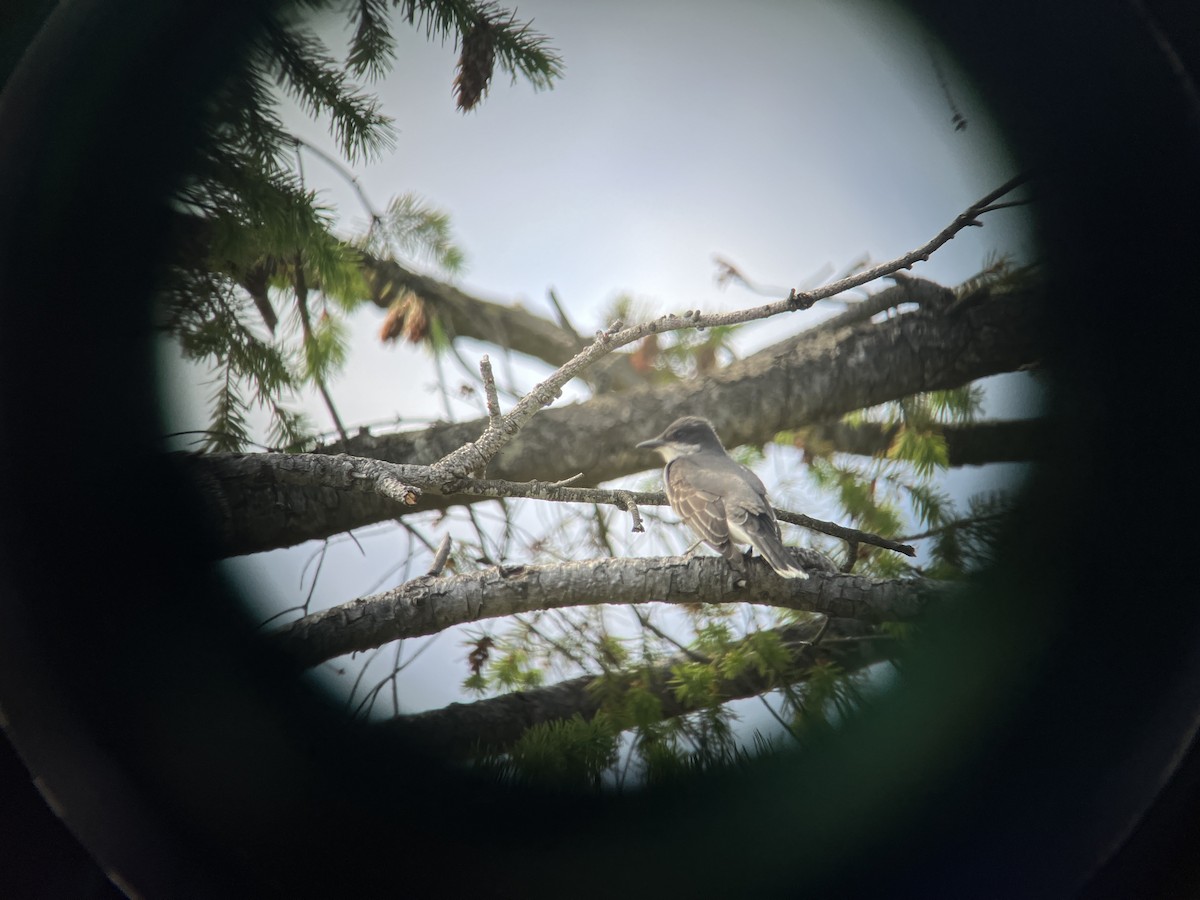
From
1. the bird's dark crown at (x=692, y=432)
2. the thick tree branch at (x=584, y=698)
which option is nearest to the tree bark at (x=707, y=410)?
the bird's dark crown at (x=692, y=432)

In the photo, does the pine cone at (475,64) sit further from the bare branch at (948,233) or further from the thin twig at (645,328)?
the bare branch at (948,233)

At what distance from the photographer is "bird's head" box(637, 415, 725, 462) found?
0.77 metres

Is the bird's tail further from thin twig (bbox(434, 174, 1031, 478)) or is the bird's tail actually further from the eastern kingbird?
thin twig (bbox(434, 174, 1031, 478))

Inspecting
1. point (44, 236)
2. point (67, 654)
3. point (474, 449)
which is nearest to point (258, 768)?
point (67, 654)

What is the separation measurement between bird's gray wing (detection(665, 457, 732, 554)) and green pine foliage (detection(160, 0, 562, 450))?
277 millimetres

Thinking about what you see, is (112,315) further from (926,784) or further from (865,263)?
(926,784)

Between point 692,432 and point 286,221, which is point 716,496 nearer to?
point 692,432

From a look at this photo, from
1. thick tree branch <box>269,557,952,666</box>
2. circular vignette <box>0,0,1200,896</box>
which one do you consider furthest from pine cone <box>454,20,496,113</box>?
thick tree branch <box>269,557,952,666</box>

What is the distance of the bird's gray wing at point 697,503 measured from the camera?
27.9 inches

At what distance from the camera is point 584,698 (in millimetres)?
636

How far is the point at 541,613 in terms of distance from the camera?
2.17ft

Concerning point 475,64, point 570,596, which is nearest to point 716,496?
point 570,596

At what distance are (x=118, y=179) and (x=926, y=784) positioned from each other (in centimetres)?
72

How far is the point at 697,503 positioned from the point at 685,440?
11cm
